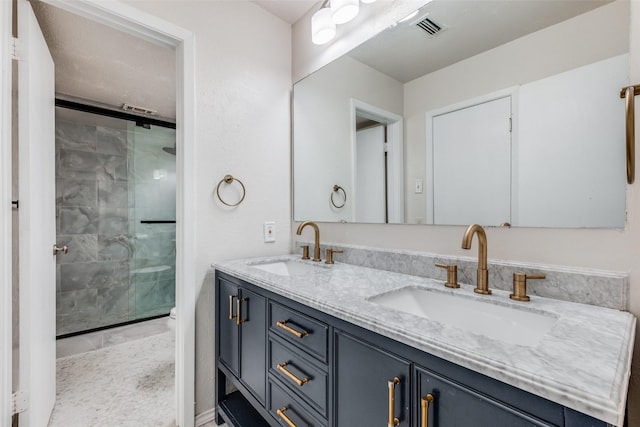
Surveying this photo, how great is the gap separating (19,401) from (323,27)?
2.24m

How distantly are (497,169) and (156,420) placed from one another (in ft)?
6.65

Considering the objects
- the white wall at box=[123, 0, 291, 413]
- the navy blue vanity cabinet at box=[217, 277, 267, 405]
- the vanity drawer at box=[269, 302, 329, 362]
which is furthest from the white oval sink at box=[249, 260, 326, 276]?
the vanity drawer at box=[269, 302, 329, 362]

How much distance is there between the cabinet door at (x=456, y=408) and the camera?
511mm

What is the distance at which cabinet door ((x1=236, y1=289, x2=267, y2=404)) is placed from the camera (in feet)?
3.85

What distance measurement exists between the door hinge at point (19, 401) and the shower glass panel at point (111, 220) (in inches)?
63.1

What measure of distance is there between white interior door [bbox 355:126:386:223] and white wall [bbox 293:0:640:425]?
0.26 ft

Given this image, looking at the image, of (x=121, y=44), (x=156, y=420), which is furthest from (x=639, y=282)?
(x=121, y=44)

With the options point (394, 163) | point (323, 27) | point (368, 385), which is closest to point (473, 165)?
point (394, 163)

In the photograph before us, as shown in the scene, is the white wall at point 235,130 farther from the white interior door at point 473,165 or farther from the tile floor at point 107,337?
the tile floor at point 107,337

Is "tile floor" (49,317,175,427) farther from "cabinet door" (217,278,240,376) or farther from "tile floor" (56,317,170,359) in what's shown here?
"cabinet door" (217,278,240,376)

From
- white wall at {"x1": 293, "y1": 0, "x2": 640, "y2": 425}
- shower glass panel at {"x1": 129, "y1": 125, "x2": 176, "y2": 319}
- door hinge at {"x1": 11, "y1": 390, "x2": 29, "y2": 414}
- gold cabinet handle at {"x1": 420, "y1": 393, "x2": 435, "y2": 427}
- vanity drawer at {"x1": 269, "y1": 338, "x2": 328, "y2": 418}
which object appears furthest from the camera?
shower glass panel at {"x1": 129, "y1": 125, "x2": 176, "y2": 319}

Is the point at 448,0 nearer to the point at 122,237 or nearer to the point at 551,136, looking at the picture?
the point at 551,136

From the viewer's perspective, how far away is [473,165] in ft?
3.62

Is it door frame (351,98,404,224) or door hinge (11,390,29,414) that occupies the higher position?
door frame (351,98,404,224)
